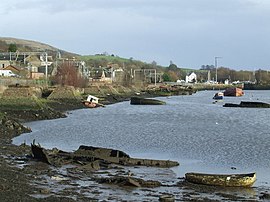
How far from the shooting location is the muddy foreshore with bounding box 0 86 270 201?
61.2 ft

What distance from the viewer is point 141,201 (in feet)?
60.7

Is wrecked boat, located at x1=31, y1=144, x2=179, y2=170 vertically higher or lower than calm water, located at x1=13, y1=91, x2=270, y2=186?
higher

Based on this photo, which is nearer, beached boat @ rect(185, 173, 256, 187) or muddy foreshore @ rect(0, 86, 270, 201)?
muddy foreshore @ rect(0, 86, 270, 201)

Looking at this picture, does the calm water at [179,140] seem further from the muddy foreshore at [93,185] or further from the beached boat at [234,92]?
the beached boat at [234,92]

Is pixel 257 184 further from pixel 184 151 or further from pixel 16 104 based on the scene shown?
pixel 16 104

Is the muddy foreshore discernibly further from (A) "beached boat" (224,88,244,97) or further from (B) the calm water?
(A) "beached boat" (224,88,244,97)

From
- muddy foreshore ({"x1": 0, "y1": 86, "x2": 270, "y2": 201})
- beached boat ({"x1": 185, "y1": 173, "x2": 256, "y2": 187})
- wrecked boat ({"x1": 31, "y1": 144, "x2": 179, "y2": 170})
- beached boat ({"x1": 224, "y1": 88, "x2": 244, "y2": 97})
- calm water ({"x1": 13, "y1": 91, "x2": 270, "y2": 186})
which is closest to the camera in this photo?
muddy foreshore ({"x1": 0, "y1": 86, "x2": 270, "y2": 201})

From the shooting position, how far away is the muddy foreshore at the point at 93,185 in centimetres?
1866

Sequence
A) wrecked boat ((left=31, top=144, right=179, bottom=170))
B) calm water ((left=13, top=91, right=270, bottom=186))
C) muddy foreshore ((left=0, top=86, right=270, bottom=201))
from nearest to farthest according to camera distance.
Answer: muddy foreshore ((left=0, top=86, right=270, bottom=201))
wrecked boat ((left=31, top=144, right=179, bottom=170))
calm water ((left=13, top=91, right=270, bottom=186))

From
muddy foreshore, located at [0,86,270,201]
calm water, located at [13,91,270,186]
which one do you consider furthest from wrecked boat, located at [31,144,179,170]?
calm water, located at [13,91,270,186]

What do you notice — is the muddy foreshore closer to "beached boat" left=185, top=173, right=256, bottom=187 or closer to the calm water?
"beached boat" left=185, top=173, right=256, bottom=187

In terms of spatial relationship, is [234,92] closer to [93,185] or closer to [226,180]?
[226,180]

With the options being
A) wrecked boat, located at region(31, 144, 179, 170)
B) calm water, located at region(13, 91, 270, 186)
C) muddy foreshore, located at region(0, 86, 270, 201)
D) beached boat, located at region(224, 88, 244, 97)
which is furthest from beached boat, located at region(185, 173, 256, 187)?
beached boat, located at region(224, 88, 244, 97)

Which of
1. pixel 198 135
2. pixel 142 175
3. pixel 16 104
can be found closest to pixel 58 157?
pixel 142 175
